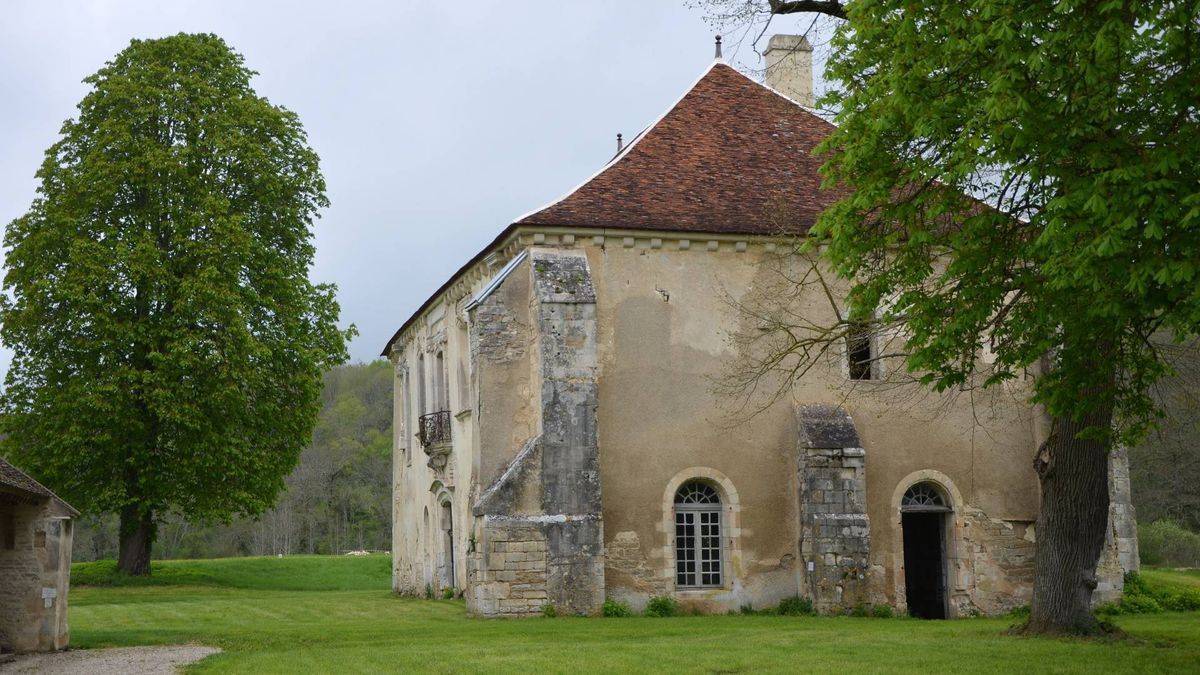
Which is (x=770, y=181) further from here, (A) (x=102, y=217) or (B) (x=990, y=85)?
(A) (x=102, y=217)

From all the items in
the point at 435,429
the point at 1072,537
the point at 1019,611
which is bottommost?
the point at 1019,611

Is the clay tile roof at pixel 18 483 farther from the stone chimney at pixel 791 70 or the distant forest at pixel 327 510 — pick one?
the distant forest at pixel 327 510

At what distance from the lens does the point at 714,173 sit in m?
22.4

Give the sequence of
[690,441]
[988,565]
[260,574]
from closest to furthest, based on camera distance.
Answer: [690,441] → [988,565] → [260,574]

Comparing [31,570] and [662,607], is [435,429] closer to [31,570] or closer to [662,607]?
[662,607]

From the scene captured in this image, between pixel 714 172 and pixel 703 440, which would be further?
pixel 714 172

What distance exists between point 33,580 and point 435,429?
1026 centimetres

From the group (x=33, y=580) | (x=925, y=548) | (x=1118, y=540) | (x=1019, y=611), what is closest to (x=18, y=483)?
(x=33, y=580)

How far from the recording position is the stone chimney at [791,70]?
2642 cm

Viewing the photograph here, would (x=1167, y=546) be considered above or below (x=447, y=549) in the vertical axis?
below

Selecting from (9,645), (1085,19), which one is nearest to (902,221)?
(1085,19)

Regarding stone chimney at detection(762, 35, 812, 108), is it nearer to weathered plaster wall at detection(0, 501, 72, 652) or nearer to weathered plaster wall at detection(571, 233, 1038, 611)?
weathered plaster wall at detection(571, 233, 1038, 611)

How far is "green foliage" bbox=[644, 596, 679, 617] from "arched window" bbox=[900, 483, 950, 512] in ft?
15.7

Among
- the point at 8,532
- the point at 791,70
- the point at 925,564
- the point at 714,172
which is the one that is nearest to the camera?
the point at 8,532
